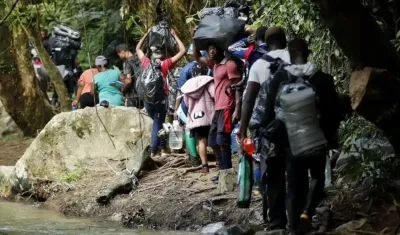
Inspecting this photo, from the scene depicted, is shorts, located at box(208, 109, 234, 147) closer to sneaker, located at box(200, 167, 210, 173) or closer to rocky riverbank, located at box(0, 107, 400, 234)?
rocky riverbank, located at box(0, 107, 400, 234)

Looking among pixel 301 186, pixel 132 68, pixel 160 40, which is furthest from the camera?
pixel 132 68

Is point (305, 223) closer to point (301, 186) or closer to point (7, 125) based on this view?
point (301, 186)

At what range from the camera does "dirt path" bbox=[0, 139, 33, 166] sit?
56.0 feet

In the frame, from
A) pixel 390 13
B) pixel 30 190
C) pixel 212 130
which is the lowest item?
pixel 30 190

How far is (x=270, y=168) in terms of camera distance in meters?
8.72

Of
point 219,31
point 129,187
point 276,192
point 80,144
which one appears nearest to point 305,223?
point 276,192

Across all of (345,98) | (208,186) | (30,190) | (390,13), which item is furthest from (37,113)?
(345,98)

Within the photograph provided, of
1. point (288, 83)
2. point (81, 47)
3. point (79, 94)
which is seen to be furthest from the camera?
point (81, 47)

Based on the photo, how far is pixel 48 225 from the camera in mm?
10883

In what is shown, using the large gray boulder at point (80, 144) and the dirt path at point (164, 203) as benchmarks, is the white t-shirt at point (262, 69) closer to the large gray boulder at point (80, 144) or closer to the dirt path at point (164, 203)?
the dirt path at point (164, 203)

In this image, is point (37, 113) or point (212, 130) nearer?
point (212, 130)

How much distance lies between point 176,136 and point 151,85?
0.96 meters

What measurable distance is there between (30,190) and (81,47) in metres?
8.85

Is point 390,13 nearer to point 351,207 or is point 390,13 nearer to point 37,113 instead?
point 351,207
